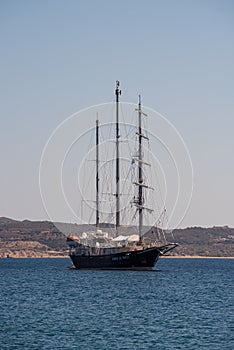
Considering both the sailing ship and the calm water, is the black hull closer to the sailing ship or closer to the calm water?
the sailing ship

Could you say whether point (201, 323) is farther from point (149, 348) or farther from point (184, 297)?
point (184, 297)

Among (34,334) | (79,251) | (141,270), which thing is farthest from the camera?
(79,251)

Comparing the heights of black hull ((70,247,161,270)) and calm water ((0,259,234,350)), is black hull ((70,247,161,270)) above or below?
above

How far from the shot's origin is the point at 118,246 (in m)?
138

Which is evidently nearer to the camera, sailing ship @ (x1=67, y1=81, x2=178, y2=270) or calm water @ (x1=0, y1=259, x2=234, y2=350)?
calm water @ (x1=0, y1=259, x2=234, y2=350)

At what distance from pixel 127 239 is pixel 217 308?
206 feet

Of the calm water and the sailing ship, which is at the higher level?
the sailing ship

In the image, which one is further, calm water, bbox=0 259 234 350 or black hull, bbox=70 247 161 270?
black hull, bbox=70 247 161 270

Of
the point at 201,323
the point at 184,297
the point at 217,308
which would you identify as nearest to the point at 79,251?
the point at 184,297

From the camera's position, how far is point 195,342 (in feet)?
169

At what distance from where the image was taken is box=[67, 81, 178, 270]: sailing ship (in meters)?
132

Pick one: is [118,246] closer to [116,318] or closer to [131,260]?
[131,260]

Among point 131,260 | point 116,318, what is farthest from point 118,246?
point 116,318

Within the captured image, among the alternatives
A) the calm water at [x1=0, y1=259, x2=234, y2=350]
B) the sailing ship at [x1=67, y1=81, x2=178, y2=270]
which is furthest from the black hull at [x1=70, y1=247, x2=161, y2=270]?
the calm water at [x1=0, y1=259, x2=234, y2=350]
